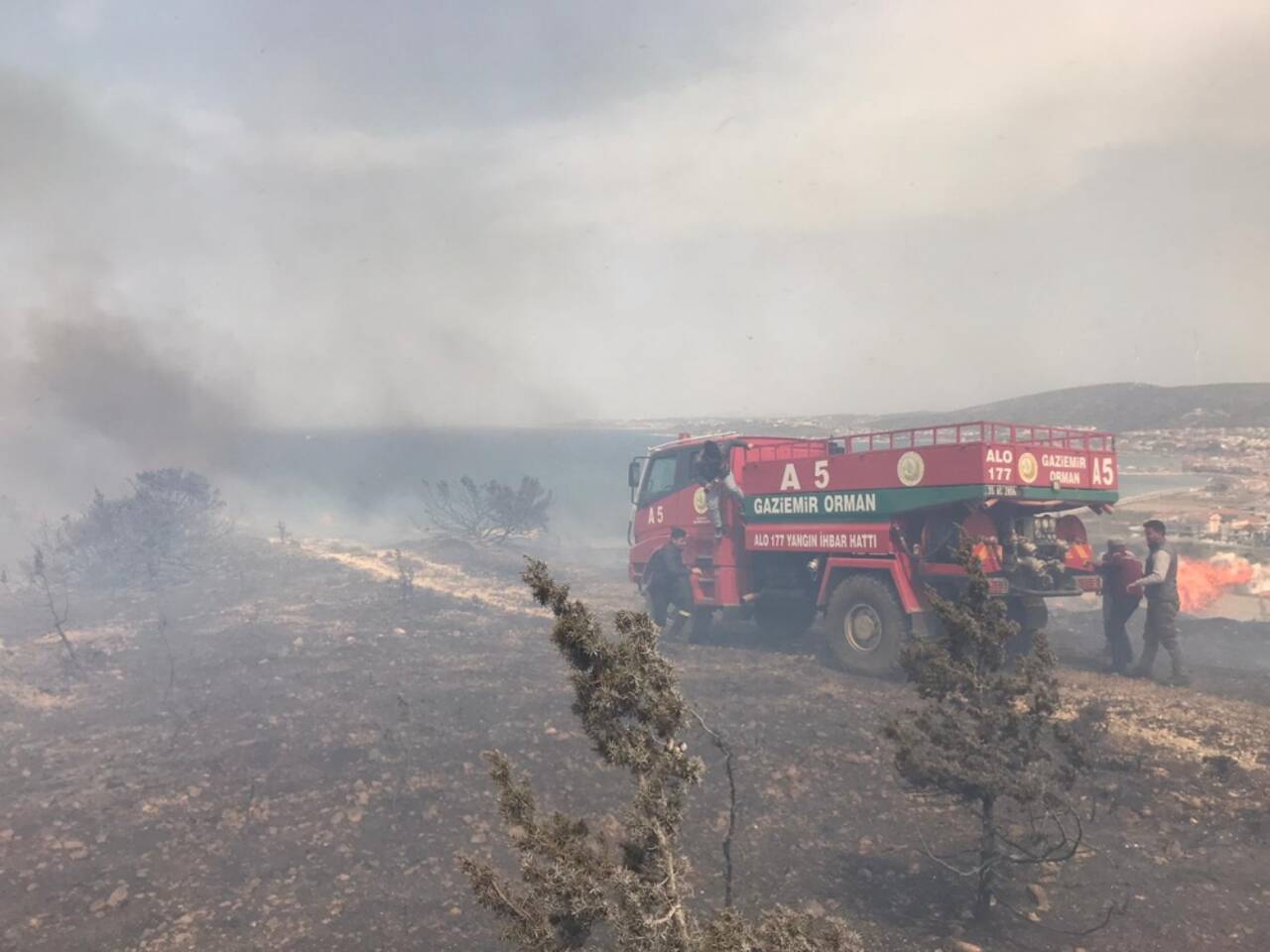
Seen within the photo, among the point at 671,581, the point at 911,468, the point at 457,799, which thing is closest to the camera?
the point at 457,799

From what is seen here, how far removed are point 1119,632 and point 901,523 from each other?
3286 mm

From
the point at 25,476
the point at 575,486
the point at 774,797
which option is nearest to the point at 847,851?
the point at 774,797

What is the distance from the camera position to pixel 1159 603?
32.0ft

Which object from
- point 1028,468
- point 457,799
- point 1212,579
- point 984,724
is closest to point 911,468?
point 1028,468

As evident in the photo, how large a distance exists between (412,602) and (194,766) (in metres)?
8.38

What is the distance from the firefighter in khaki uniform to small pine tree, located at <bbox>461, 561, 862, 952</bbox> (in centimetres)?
909

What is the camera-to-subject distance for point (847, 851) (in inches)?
234

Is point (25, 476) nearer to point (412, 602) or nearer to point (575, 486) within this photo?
point (575, 486)

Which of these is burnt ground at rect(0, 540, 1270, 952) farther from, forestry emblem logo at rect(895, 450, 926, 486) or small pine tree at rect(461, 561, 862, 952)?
small pine tree at rect(461, 561, 862, 952)

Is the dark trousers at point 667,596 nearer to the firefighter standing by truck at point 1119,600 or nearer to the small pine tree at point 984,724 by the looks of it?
the firefighter standing by truck at point 1119,600

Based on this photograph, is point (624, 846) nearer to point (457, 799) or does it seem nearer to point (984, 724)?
point (984, 724)

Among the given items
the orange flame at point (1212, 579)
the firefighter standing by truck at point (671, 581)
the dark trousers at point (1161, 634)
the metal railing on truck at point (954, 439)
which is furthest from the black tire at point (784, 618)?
the orange flame at point (1212, 579)

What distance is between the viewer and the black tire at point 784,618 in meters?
12.4

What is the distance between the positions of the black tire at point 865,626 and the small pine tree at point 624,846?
7951 mm
